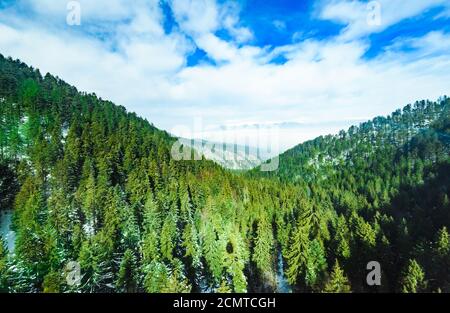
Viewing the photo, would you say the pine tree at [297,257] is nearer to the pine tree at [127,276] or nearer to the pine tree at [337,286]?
the pine tree at [337,286]

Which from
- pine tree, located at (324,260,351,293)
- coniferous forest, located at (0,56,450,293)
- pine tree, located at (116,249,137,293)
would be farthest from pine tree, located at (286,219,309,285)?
pine tree, located at (116,249,137,293)

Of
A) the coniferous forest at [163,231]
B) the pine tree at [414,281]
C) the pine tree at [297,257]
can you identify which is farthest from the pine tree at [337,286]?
the pine tree at [297,257]

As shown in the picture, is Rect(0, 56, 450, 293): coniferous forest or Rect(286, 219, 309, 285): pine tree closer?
Rect(0, 56, 450, 293): coniferous forest

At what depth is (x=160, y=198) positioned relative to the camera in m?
66.4

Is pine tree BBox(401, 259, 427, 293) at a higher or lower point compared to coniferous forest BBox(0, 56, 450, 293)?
lower

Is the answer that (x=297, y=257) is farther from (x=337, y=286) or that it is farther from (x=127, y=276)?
(x=127, y=276)

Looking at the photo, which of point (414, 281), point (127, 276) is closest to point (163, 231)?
point (127, 276)

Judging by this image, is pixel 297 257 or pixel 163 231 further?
pixel 163 231

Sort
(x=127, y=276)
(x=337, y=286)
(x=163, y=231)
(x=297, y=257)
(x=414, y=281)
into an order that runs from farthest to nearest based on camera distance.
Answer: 1. (x=163, y=231)
2. (x=297, y=257)
3. (x=414, y=281)
4. (x=127, y=276)
5. (x=337, y=286)

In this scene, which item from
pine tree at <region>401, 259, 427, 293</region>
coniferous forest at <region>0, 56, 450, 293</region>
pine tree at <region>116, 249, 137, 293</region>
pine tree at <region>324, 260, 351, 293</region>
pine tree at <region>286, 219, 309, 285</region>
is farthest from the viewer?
pine tree at <region>286, 219, 309, 285</region>

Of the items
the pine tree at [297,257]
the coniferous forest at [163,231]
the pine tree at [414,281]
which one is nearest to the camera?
the coniferous forest at [163,231]

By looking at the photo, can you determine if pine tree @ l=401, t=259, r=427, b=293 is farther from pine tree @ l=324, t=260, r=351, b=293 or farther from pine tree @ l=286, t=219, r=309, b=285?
pine tree @ l=286, t=219, r=309, b=285
